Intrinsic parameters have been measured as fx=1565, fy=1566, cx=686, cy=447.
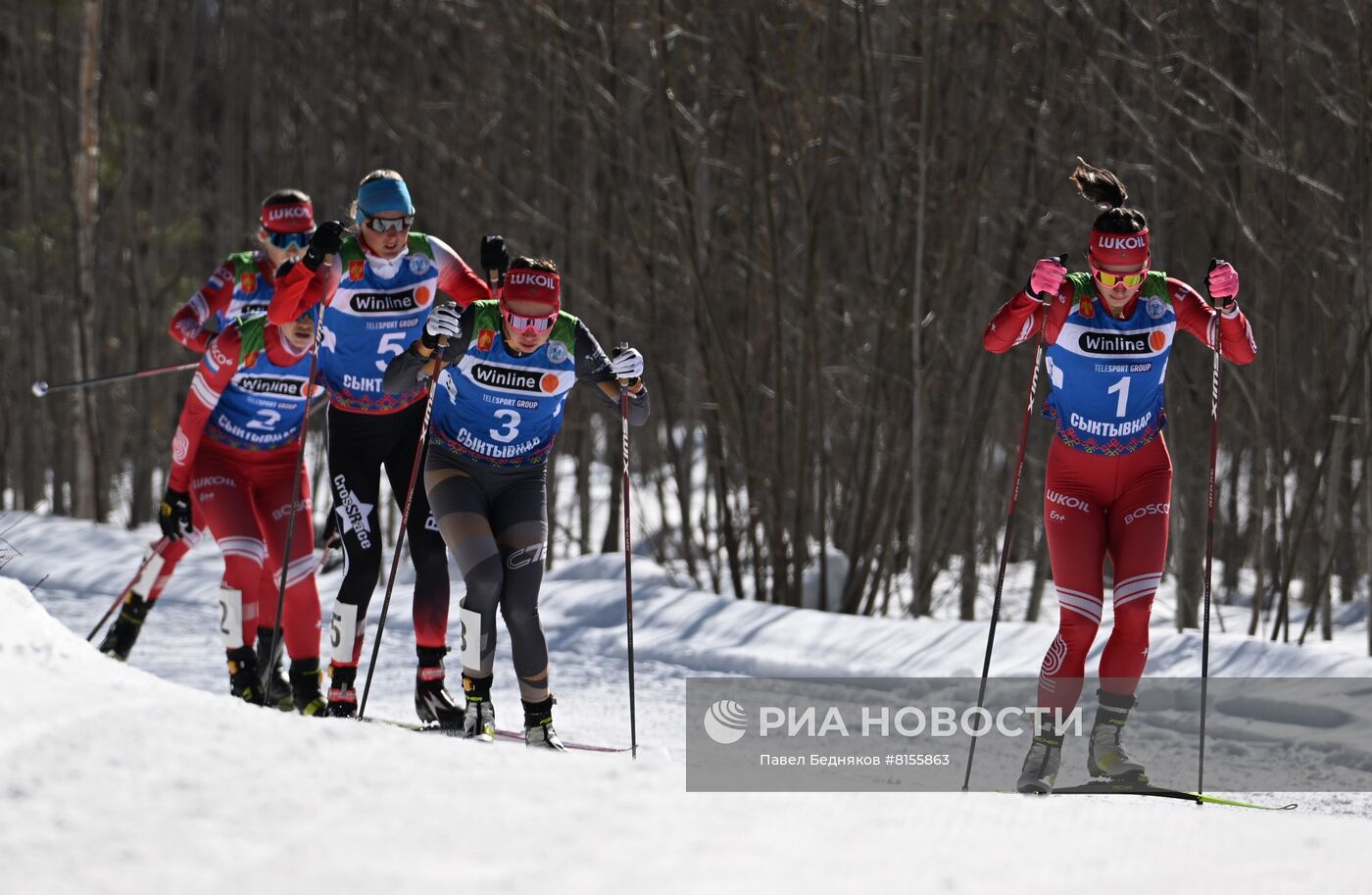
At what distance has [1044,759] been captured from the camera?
554 cm

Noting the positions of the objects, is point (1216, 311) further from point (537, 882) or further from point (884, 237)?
point (884, 237)

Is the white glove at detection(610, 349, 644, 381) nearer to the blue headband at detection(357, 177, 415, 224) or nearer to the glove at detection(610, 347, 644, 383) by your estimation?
the glove at detection(610, 347, 644, 383)

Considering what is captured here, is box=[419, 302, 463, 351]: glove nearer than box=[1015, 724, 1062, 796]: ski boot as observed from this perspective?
No

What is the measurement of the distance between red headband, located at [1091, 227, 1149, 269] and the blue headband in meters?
2.71

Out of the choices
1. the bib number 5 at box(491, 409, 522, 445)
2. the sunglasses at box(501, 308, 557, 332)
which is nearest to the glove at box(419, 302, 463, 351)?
the sunglasses at box(501, 308, 557, 332)

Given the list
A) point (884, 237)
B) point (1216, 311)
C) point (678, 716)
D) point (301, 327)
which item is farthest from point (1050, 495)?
point (884, 237)

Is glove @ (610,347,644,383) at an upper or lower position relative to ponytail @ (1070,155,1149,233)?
lower

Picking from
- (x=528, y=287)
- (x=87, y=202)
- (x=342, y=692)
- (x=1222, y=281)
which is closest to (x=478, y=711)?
(x=342, y=692)

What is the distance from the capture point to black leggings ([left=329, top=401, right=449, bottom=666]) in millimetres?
6367

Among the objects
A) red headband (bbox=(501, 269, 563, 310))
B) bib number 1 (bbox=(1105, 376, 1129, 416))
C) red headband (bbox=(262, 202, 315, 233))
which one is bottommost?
bib number 1 (bbox=(1105, 376, 1129, 416))

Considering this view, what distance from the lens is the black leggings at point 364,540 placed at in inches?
251

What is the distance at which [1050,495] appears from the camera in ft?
19.0

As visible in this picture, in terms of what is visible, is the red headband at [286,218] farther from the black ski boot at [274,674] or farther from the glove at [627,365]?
the glove at [627,365]

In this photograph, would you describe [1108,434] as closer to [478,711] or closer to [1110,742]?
[1110,742]
